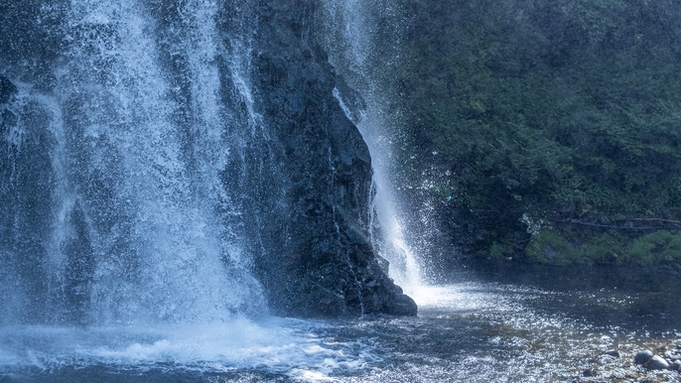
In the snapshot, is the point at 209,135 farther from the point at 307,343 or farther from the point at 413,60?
the point at 413,60

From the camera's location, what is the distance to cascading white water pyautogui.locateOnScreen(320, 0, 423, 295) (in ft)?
49.6

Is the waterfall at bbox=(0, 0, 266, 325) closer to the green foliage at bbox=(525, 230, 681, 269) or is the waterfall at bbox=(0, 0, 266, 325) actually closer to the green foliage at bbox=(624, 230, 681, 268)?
the green foliage at bbox=(525, 230, 681, 269)

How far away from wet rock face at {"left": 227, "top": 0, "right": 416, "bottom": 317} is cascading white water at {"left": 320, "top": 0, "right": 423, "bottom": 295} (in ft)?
8.16

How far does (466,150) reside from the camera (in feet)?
57.7

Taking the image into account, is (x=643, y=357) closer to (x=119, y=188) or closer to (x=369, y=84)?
(x=119, y=188)

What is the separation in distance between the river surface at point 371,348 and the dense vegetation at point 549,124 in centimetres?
586

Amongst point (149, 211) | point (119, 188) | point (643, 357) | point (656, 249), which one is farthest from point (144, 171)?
point (656, 249)

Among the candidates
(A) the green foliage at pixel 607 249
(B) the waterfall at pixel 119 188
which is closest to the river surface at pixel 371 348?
(B) the waterfall at pixel 119 188

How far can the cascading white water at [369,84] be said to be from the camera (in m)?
15.1

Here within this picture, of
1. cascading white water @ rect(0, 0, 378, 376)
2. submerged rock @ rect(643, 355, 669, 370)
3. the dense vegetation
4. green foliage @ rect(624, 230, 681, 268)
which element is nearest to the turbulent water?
cascading white water @ rect(0, 0, 378, 376)

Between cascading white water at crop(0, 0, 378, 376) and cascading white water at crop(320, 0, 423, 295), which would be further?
cascading white water at crop(320, 0, 423, 295)

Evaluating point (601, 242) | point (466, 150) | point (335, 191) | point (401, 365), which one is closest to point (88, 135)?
point (335, 191)

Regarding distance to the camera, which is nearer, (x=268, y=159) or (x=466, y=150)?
(x=268, y=159)

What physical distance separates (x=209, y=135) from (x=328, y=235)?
252 cm
